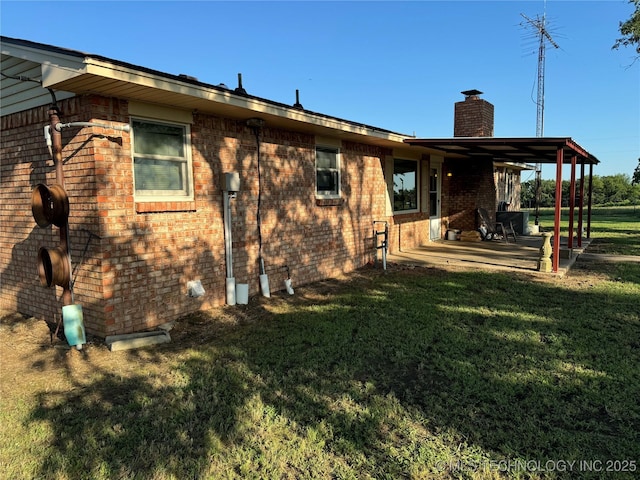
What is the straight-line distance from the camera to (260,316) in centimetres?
588

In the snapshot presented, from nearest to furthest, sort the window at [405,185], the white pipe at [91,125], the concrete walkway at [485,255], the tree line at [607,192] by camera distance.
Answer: the white pipe at [91,125], the concrete walkway at [485,255], the window at [405,185], the tree line at [607,192]

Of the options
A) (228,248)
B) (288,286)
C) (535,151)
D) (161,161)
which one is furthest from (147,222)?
(535,151)

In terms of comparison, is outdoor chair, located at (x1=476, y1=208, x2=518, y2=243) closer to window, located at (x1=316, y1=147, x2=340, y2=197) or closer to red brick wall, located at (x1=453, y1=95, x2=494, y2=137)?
red brick wall, located at (x1=453, y1=95, x2=494, y2=137)

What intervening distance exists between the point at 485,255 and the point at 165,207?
808cm

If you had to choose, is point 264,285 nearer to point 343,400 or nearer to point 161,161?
point 161,161

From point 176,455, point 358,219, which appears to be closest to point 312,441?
point 176,455

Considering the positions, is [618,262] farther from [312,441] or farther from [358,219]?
[312,441]

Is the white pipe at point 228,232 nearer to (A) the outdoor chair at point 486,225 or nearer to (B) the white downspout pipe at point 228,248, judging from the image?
(B) the white downspout pipe at point 228,248

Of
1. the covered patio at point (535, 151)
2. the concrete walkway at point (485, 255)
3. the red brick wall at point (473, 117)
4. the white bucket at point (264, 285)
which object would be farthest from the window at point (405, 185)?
the white bucket at point (264, 285)

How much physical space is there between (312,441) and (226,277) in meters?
3.74

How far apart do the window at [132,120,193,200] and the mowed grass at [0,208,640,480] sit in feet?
5.57

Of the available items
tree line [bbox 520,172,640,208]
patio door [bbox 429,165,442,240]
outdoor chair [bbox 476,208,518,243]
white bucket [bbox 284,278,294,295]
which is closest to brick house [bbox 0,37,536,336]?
white bucket [bbox 284,278,294,295]

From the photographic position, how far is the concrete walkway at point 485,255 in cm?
927

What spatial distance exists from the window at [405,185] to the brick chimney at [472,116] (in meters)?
3.52
